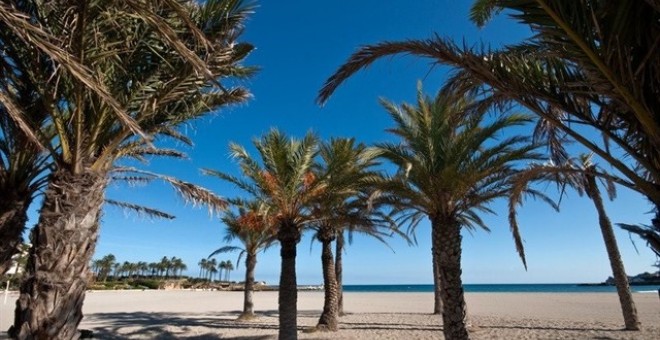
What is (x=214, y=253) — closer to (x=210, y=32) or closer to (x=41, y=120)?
(x=41, y=120)

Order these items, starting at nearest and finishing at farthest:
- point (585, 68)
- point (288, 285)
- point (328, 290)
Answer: point (585, 68)
point (288, 285)
point (328, 290)

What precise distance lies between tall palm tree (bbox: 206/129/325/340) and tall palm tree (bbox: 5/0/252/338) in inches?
183

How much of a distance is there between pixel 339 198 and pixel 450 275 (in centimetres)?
467

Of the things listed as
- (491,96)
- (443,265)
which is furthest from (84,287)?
(443,265)

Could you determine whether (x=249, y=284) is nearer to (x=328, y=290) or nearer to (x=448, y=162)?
(x=328, y=290)

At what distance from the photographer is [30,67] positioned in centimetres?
529

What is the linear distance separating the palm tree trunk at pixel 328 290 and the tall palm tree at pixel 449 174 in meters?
5.37

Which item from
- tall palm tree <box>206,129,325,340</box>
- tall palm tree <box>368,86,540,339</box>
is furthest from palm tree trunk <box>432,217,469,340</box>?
tall palm tree <box>206,129,325,340</box>

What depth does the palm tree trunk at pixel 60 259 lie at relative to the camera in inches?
187

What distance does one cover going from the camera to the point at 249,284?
19.1 meters

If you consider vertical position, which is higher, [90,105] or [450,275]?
[90,105]

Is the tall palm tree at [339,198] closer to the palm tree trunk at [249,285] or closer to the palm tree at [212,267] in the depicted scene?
the palm tree trunk at [249,285]

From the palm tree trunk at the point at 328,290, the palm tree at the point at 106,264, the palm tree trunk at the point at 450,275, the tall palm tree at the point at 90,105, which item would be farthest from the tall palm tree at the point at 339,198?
the palm tree at the point at 106,264

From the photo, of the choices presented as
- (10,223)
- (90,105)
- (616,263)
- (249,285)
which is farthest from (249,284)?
(90,105)
